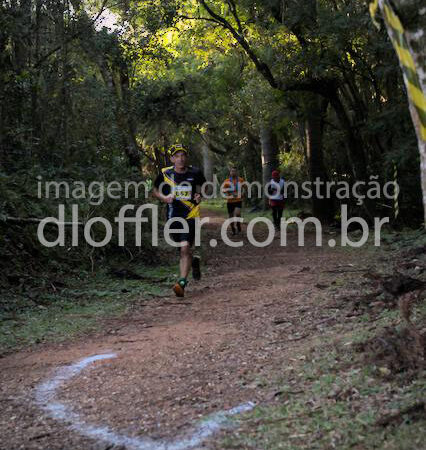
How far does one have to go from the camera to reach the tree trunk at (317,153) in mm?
20703

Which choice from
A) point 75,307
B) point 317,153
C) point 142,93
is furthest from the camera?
point 317,153

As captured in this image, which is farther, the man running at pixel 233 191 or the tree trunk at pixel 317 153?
the tree trunk at pixel 317 153

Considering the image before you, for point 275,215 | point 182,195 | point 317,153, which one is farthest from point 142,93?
point 182,195

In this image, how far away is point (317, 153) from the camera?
21062 millimetres

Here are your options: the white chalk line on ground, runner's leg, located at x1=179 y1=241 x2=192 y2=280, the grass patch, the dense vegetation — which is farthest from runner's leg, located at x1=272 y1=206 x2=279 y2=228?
the white chalk line on ground

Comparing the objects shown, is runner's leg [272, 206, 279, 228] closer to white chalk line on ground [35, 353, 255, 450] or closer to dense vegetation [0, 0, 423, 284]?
dense vegetation [0, 0, 423, 284]

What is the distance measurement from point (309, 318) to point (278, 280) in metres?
3.43

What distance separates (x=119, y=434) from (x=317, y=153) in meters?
17.8

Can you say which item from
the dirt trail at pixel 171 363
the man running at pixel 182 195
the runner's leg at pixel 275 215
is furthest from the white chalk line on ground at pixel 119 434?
the runner's leg at pixel 275 215

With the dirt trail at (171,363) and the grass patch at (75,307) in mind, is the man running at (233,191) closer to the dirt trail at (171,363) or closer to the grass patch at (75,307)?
the grass patch at (75,307)

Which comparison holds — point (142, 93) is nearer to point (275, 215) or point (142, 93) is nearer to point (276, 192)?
point (276, 192)

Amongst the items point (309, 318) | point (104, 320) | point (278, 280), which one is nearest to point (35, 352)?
point (104, 320)

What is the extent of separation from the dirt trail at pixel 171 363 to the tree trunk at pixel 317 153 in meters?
11.3

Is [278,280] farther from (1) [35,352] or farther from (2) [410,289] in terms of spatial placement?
(1) [35,352]
